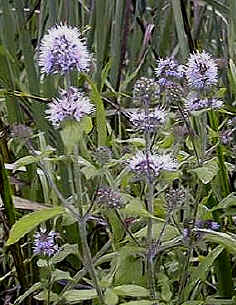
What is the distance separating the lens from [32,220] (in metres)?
0.83

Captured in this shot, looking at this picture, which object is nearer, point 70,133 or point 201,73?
point 70,133

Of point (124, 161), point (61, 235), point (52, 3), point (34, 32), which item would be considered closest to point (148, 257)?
point (124, 161)

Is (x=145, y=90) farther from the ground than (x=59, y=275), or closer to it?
farther from the ground

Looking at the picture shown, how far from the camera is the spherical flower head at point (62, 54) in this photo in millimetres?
841

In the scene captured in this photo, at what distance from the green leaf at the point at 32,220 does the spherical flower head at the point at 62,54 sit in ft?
0.52

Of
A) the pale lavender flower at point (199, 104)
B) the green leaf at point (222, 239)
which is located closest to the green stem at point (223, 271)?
the pale lavender flower at point (199, 104)

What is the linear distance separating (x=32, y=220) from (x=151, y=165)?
16 cm

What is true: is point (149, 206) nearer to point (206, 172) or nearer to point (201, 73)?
point (206, 172)

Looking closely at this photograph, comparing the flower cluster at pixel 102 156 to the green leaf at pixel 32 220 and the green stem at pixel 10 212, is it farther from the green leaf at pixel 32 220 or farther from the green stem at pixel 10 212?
the green stem at pixel 10 212

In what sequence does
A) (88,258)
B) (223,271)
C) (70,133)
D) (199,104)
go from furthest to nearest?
(223,271) → (199,104) → (88,258) → (70,133)

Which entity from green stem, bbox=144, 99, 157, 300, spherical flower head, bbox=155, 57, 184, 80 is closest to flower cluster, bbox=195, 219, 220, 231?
green stem, bbox=144, 99, 157, 300

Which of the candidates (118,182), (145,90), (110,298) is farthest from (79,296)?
(145,90)

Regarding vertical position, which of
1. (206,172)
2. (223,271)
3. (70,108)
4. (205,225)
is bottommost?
(223,271)

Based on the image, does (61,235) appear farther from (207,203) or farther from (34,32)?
(34,32)
